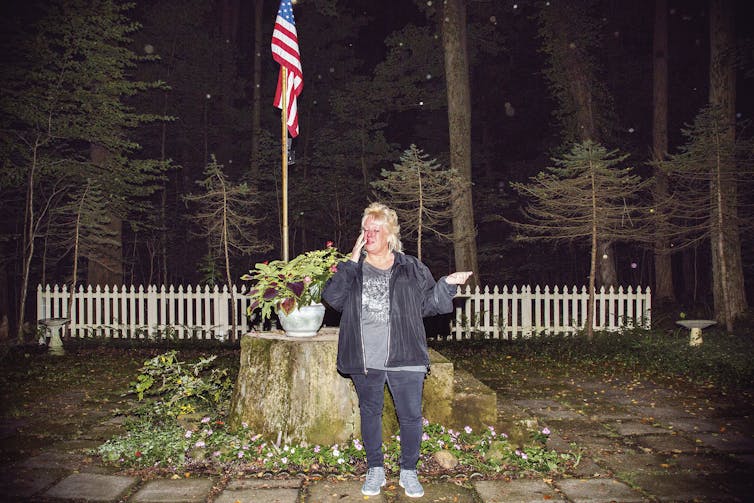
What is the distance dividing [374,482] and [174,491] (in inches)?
47.6

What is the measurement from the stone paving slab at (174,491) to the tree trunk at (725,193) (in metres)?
9.74

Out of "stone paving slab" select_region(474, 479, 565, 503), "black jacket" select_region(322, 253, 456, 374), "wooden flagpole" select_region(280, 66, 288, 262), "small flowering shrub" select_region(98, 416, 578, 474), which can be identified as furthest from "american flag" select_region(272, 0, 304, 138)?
"stone paving slab" select_region(474, 479, 565, 503)

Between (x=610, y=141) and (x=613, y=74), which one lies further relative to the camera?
(x=613, y=74)

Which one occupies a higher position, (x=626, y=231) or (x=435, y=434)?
(x=626, y=231)

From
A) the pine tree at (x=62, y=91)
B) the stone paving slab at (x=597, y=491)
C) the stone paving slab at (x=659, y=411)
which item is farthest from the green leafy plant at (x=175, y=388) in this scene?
the pine tree at (x=62, y=91)

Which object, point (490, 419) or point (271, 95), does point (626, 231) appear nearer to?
point (490, 419)

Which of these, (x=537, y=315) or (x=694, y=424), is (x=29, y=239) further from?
(x=694, y=424)

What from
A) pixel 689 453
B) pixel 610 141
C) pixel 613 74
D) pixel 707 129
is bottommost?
pixel 689 453

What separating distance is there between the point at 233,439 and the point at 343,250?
15724mm

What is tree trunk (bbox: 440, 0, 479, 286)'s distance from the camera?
12328mm

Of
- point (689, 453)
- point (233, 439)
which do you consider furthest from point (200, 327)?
point (689, 453)

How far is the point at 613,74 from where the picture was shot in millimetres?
21375

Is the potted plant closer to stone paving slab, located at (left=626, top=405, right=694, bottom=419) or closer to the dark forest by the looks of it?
stone paving slab, located at (left=626, top=405, right=694, bottom=419)

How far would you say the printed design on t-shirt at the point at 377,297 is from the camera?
11.5 feet
